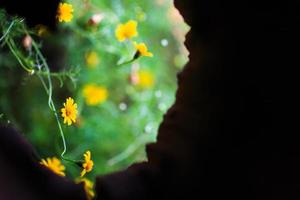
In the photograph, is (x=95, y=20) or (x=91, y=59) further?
(x=91, y=59)

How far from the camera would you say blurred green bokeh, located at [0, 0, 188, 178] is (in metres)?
0.99

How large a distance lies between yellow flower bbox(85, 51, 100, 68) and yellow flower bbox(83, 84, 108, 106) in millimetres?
51

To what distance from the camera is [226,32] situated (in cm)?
55

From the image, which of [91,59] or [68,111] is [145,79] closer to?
[91,59]

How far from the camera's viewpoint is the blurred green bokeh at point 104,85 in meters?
0.99

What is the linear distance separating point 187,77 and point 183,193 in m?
0.14

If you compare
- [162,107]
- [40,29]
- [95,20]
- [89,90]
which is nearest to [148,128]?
[162,107]

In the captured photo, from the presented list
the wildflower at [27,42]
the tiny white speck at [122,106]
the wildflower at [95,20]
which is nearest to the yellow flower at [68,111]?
the wildflower at [27,42]

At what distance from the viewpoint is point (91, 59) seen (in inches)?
46.6

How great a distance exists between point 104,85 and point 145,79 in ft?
0.38

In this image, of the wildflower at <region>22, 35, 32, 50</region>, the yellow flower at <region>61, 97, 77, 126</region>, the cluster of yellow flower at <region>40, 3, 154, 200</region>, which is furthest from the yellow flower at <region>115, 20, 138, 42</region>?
the yellow flower at <region>61, 97, 77, 126</region>

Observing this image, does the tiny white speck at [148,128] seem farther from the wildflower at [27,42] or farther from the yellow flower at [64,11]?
the yellow flower at [64,11]

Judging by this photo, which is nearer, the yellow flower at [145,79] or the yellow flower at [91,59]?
the yellow flower at [91,59]

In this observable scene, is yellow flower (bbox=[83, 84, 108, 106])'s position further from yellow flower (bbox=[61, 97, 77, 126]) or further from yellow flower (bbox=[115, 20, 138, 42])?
yellow flower (bbox=[61, 97, 77, 126])
